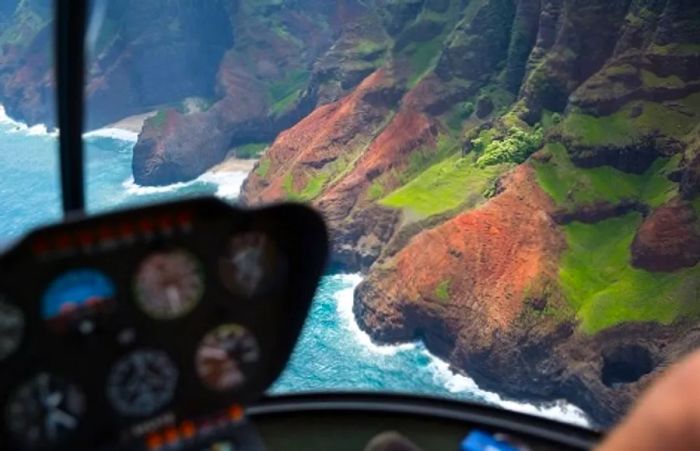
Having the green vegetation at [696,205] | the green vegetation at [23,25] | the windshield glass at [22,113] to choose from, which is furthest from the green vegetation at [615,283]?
the green vegetation at [23,25]

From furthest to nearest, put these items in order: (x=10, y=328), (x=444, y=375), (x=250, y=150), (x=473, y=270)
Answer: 1. (x=250, y=150)
2. (x=473, y=270)
3. (x=444, y=375)
4. (x=10, y=328)

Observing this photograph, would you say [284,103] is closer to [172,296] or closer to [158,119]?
[158,119]

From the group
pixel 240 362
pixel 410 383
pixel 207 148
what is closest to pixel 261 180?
pixel 207 148

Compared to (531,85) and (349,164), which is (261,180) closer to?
(349,164)

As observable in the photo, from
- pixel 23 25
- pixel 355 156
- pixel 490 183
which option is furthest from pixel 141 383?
pixel 23 25

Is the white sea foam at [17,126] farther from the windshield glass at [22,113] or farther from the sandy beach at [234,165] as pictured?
the sandy beach at [234,165]

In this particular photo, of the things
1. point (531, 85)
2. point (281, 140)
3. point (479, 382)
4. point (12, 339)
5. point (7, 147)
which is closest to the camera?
point (12, 339)
